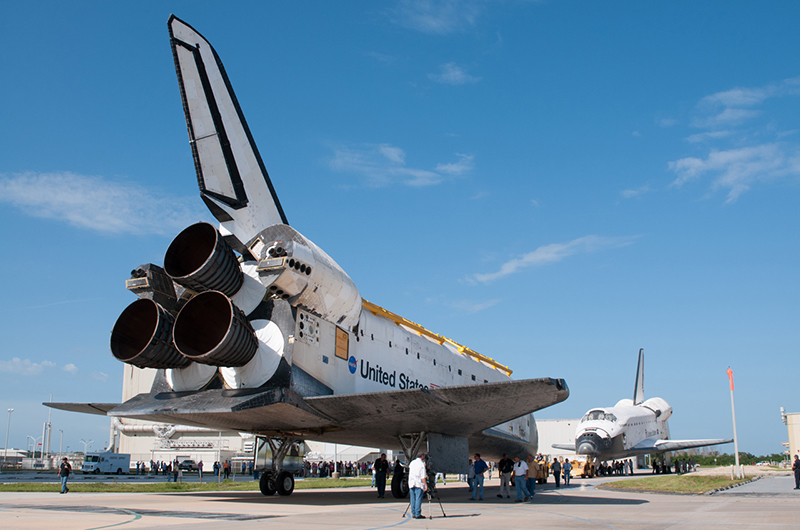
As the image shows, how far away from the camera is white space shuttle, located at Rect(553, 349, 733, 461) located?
98.8 feet

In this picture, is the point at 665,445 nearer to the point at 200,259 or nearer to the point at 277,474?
the point at 277,474

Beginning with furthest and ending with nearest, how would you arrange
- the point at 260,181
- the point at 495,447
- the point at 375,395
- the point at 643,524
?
the point at 495,447 → the point at 260,181 → the point at 375,395 → the point at 643,524

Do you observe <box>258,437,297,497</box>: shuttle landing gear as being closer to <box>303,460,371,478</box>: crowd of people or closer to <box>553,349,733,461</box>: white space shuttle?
<box>553,349,733,461</box>: white space shuttle

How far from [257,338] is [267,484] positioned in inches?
183

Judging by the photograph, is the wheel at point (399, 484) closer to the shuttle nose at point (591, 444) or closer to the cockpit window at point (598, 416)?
the shuttle nose at point (591, 444)

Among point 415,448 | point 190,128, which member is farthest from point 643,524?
point 190,128

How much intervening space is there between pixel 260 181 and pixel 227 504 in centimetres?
662

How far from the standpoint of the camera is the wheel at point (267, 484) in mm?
13969

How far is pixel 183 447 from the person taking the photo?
45.6 metres

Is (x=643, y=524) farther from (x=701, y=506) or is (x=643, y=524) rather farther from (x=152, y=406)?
(x=152, y=406)

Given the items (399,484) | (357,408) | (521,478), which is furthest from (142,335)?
(521,478)

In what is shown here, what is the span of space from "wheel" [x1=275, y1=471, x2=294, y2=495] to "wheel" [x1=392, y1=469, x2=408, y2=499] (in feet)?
8.28

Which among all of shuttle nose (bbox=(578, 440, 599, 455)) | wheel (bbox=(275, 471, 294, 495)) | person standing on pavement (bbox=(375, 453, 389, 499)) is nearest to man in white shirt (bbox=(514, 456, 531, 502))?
person standing on pavement (bbox=(375, 453, 389, 499))

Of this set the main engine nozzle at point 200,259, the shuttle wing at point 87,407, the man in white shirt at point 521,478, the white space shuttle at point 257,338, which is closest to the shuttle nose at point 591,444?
the white space shuttle at point 257,338
